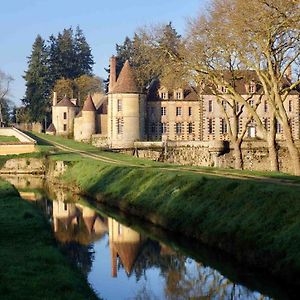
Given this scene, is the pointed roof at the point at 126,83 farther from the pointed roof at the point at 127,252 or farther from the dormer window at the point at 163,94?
the pointed roof at the point at 127,252

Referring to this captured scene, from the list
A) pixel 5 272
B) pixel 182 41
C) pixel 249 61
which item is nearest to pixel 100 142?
pixel 182 41

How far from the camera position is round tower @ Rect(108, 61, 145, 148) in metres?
64.9

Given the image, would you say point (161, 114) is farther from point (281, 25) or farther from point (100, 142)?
point (281, 25)

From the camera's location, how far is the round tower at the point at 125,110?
6488cm

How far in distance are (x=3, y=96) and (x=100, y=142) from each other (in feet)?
130

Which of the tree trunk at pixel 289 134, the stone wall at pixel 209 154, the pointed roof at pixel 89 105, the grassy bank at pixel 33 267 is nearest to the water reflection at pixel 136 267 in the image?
the grassy bank at pixel 33 267

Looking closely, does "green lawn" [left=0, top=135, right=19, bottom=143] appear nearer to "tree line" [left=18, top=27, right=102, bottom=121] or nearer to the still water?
"tree line" [left=18, top=27, right=102, bottom=121]

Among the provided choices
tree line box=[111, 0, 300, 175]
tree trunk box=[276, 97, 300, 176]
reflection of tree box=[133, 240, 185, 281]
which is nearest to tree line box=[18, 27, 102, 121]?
tree line box=[111, 0, 300, 175]

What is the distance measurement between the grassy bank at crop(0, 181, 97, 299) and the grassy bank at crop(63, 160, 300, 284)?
18.0 ft

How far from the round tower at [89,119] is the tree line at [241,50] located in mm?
33825

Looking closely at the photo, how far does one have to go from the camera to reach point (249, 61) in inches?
1335

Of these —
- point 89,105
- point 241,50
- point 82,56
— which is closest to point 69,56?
point 82,56

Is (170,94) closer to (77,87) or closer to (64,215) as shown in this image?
(77,87)

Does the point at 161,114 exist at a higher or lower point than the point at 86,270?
higher
